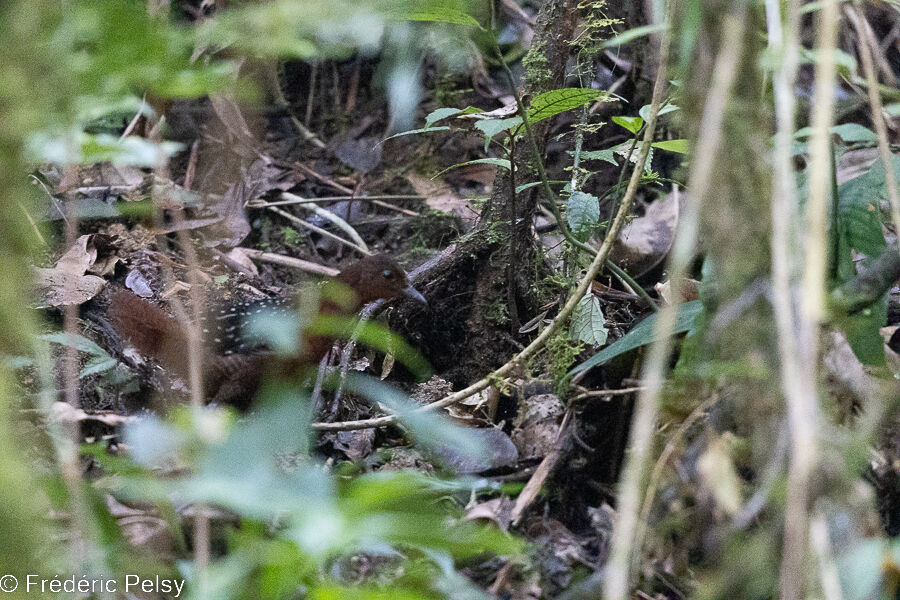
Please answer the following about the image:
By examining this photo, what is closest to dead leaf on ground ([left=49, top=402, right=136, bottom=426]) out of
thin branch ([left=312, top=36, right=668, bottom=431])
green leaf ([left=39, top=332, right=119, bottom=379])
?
green leaf ([left=39, top=332, right=119, bottom=379])

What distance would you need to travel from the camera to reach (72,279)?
385 cm

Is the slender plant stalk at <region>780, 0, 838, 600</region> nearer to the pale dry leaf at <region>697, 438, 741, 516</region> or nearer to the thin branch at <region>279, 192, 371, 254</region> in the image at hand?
the pale dry leaf at <region>697, 438, 741, 516</region>

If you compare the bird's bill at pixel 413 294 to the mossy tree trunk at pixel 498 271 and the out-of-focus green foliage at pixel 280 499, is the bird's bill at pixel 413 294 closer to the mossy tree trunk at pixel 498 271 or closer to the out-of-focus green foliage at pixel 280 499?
the mossy tree trunk at pixel 498 271

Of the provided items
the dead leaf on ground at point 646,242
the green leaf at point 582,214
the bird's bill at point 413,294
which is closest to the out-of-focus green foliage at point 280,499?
the green leaf at point 582,214

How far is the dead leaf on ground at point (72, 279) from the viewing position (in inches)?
144

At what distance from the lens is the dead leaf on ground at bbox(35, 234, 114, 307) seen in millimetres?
3662

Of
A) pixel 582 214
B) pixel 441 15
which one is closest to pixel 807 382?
pixel 441 15

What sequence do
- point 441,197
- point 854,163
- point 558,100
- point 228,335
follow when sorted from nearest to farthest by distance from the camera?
point 558,100 → point 228,335 → point 854,163 → point 441,197

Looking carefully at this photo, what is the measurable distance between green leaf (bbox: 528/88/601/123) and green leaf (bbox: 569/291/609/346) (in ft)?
2.14

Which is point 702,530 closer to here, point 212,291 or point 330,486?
point 330,486

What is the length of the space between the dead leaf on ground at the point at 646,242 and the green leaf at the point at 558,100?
1.44 m

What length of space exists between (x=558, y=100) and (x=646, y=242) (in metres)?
1.85

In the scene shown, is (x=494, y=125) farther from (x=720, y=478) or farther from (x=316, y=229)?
(x=316, y=229)

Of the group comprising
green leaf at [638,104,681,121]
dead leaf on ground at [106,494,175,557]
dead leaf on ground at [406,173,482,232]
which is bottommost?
dead leaf on ground at [406,173,482,232]
